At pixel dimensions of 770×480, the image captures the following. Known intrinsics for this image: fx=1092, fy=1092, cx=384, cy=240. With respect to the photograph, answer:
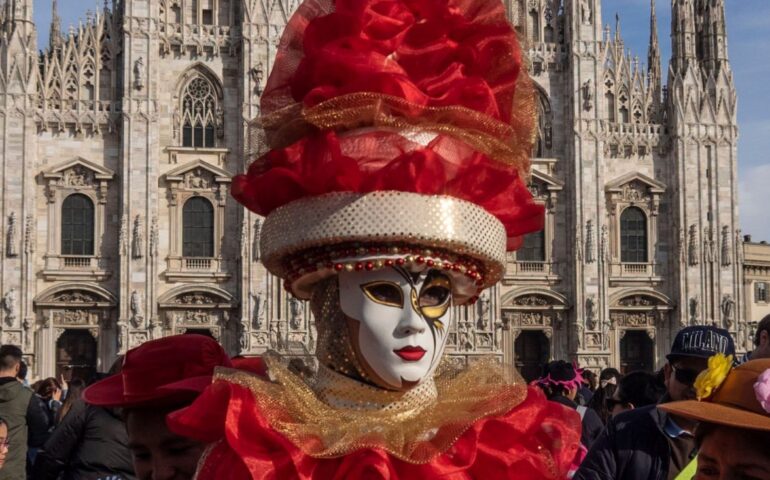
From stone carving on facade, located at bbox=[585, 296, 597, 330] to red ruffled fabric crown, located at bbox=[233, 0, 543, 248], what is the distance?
910 inches

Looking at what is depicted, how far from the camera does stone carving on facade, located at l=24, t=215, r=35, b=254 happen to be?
2388cm

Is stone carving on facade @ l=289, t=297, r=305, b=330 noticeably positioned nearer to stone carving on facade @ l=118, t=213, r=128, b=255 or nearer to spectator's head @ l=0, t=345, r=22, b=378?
stone carving on facade @ l=118, t=213, r=128, b=255

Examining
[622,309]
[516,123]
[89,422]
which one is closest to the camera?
[516,123]

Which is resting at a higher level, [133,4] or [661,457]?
[133,4]

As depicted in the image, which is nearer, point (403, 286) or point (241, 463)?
point (241, 463)

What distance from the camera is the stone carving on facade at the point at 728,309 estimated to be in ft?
86.1

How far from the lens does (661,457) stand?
4277 mm

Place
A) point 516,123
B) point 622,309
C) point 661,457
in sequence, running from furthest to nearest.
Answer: point 622,309 → point 661,457 → point 516,123

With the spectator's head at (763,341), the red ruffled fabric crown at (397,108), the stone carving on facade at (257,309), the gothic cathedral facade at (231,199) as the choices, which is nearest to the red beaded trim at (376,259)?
the red ruffled fabric crown at (397,108)

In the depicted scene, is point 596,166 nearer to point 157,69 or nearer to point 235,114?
point 235,114

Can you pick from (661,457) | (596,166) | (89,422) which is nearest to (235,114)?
(596,166)

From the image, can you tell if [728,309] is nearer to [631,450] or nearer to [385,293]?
[631,450]

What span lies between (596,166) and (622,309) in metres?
3.49

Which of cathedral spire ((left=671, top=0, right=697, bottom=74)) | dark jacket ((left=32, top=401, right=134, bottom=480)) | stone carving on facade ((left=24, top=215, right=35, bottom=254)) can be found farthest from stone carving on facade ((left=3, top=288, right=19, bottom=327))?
dark jacket ((left=32, top=401, right=134, bottom=480))
